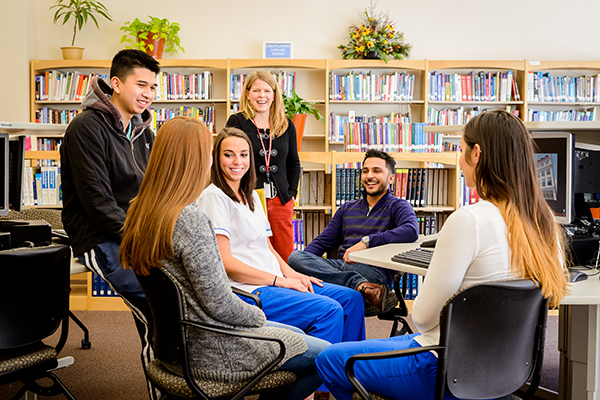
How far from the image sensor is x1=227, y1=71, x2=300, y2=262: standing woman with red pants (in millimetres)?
3029

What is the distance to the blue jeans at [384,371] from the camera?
1265 millimetres

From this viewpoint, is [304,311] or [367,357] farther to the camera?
[304,311]

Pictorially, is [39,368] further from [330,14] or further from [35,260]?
[330,14]

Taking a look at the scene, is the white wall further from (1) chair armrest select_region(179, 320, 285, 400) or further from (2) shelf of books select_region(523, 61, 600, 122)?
(1) chair armrest select_region(179, 320, 285, 400)

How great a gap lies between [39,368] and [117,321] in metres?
2.19

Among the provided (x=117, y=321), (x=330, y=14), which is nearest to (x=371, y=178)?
(x=117, y=321)

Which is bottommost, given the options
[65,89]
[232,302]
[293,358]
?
[293,358]

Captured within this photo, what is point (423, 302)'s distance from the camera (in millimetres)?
1280

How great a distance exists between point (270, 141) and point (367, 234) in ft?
2.67

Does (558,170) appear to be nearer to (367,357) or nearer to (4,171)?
(367,357)

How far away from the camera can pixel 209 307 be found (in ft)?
4.46

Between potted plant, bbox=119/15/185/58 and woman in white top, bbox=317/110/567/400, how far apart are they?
4464 millimetres

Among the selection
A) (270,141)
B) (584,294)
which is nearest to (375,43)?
(270,141)

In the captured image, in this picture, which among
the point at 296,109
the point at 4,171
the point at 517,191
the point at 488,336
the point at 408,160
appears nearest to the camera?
the point at 488,336
